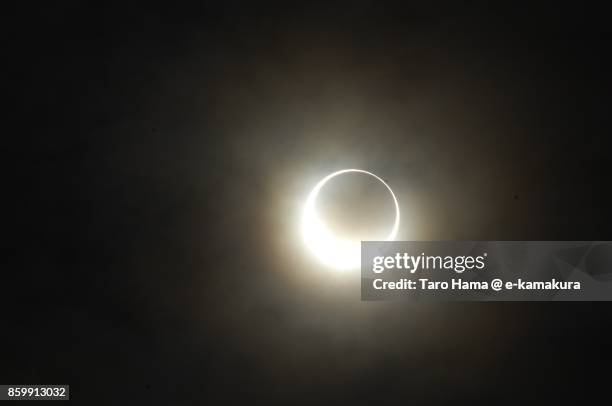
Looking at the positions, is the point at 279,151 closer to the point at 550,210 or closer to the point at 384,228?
the point at 384,228

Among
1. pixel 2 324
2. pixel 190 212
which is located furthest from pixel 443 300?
pixel 2 324

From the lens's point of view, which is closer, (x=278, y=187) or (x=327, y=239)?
(x=327, y=239)

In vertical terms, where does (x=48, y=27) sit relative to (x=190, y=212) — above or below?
above

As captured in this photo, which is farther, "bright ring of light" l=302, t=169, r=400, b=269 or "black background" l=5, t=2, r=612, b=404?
"black background" l=5, t=2, r=612, b=404

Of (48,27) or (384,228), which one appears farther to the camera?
(48,27)

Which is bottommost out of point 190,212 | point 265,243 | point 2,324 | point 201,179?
point 2,324

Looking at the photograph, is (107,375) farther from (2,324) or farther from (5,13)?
(5,13)

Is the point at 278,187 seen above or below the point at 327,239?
above

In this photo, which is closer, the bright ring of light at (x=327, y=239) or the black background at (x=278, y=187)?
the bright ring of light at (x=327, y=239)
